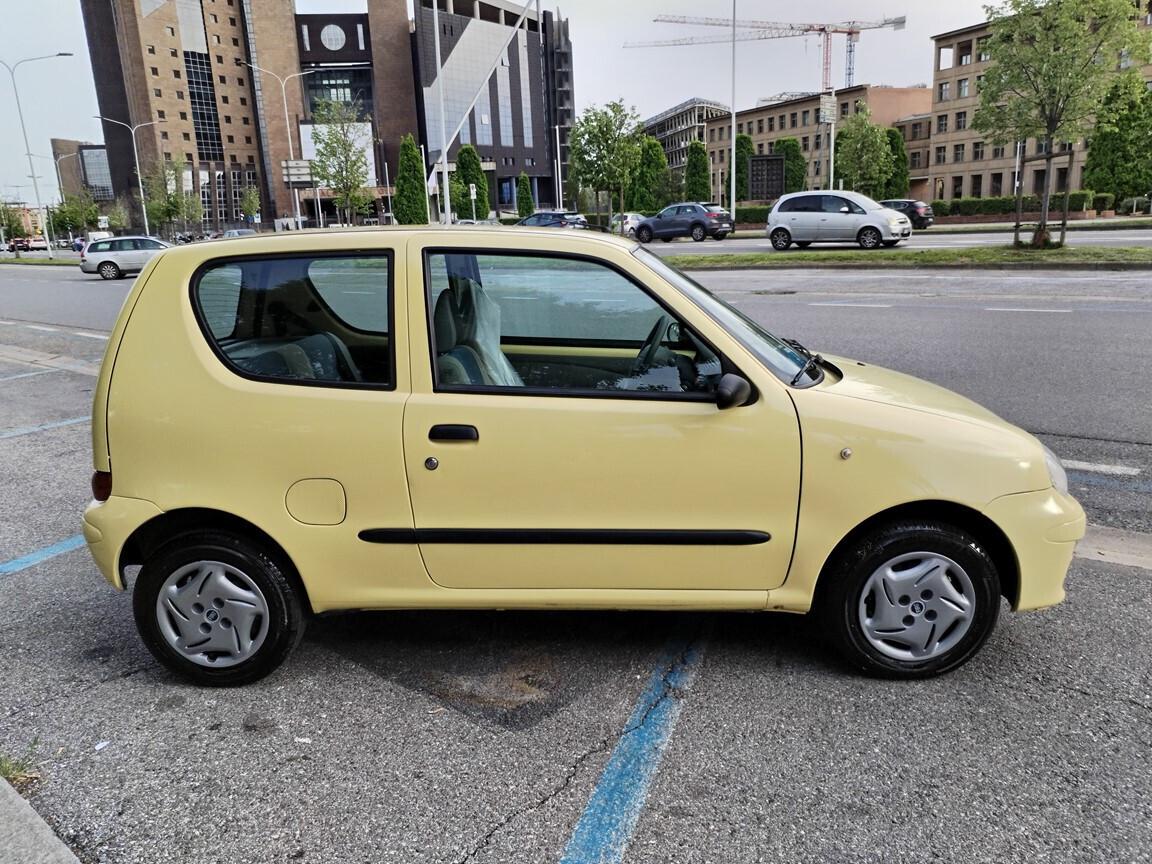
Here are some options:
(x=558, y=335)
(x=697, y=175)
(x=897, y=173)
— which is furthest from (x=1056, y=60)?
(x=897, y=173)

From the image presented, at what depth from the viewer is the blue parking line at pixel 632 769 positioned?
2326mm

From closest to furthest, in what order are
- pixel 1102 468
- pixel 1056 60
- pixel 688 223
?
pixel 1102 468
pixel 1056 60
pixel 688 223

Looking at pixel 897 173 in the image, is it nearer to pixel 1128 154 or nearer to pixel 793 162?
pixel 793 162

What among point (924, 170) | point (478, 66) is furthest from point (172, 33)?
point (924, 170)

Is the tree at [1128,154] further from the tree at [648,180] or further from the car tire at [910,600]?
the car tire at [910,600]

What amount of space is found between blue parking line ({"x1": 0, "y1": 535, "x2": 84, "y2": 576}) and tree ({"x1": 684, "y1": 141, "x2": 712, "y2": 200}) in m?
63.9

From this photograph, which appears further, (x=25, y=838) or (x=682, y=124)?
(x=682, y=124)

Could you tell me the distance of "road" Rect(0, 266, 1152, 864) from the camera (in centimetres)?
237

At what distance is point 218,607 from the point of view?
3113mm

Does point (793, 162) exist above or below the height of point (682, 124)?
below

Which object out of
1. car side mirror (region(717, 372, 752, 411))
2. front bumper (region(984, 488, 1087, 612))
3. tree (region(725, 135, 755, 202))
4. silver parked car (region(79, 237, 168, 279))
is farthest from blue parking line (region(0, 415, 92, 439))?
tree (region(725, 135, 755, 202))

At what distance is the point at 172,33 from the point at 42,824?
120m

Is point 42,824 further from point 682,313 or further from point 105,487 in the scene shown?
point 682,313

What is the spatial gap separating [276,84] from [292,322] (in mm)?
109514
